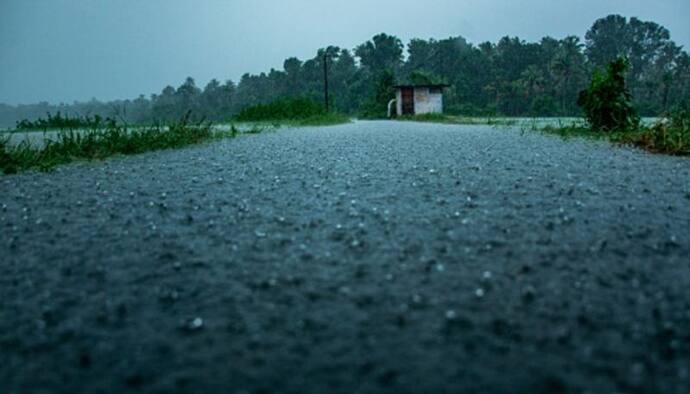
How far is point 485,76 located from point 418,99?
1377 inches

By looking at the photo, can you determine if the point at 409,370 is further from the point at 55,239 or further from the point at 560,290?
the point at 55,239

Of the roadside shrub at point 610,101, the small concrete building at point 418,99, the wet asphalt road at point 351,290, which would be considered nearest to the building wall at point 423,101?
the small concrete building at point 418,99

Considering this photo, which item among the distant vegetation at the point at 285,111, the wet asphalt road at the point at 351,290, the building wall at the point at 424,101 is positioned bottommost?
the wet asphalt road at the point at 351,290

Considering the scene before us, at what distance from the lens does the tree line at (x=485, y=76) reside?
59.1 m

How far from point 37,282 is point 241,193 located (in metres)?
2.21

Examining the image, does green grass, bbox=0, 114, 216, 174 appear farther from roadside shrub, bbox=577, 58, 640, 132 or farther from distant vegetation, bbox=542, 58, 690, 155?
roadside shrub, bbox=577, 58, 640, 132

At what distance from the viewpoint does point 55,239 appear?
10.00 feet

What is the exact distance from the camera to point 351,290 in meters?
2.14

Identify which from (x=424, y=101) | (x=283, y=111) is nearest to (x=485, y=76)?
(x=424, y=101)

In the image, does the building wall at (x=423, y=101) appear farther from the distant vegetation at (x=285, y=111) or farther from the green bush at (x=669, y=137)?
the green bush at (x=669, y=137)

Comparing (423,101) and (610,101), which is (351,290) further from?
(423,101)

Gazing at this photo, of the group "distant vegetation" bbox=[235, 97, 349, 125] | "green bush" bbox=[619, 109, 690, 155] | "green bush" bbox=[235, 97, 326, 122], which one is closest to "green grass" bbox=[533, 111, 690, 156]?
"green bush" bbox=[619, 109, 690, 155]

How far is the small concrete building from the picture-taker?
1630 inches

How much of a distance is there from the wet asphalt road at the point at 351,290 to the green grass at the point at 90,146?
2.65 metres
